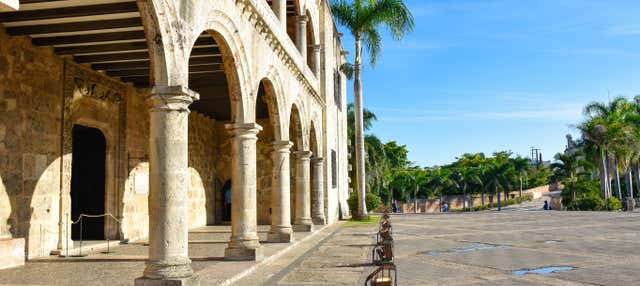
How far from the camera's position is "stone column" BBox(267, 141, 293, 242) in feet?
39.5

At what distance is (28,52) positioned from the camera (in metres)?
9.60

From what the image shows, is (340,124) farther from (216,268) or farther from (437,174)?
(437,174)

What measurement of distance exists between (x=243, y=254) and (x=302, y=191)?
19.7 feet

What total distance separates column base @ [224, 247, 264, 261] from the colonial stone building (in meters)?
0.03

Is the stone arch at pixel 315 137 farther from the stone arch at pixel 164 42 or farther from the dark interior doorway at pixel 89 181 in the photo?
the stone arch at pixel 164 42

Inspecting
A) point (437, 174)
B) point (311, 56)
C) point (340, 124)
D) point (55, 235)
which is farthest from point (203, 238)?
point (437, 174)

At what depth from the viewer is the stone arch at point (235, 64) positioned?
8.13 metres

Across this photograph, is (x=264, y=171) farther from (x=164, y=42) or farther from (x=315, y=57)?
(x=164, y=42)

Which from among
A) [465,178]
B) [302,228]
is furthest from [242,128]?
[465,178]

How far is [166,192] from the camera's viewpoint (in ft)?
19.7

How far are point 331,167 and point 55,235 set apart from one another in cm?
1313

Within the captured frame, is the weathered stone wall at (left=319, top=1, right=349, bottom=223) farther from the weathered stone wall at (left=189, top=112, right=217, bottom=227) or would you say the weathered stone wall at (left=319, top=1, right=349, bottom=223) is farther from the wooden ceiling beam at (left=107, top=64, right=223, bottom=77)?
the wooden ceiling beam at (left=107, top=64, right=223, bottom=77)

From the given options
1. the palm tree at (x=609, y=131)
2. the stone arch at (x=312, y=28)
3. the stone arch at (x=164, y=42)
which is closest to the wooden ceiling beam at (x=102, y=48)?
the stone arch at (x=164, y=42)

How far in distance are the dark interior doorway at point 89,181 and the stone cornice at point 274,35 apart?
16.2 feet
